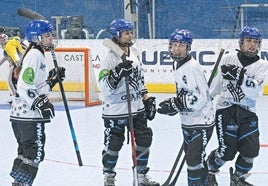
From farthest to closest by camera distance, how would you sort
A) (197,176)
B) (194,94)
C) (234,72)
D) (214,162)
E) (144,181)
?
(144,181) < (214,162) < (234,72) < (197,176) < (194,94)

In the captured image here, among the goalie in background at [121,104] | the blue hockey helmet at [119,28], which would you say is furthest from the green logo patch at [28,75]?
the blue hockey helmet at [119,28]

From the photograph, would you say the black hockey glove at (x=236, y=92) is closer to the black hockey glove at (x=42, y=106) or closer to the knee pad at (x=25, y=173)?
the black hockey glove at (x=42, y=106)

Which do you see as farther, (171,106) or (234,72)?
(234,72)

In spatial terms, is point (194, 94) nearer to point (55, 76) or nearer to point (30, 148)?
point (55, 76)

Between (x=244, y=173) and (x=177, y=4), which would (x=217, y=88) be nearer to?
(x=244, y=173)

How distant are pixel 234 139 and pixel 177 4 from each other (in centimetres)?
928

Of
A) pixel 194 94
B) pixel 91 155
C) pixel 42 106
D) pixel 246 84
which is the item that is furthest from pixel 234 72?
pixel 91 155

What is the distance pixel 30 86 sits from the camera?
4543 millimetres

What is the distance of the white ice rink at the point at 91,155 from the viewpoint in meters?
5.55

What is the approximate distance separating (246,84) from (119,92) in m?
0.96

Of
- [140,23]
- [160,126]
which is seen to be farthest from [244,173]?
[140,23]

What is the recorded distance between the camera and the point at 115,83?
4855 millimetres

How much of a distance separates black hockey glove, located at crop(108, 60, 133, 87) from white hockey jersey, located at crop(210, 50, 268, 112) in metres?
0.66

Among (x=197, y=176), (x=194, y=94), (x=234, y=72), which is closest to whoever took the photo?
(x=194, y=94)
